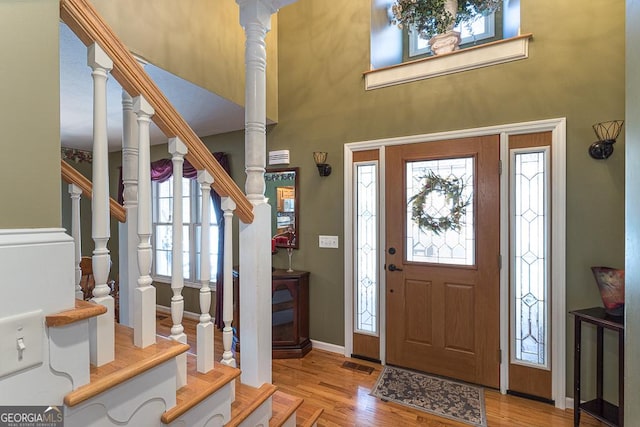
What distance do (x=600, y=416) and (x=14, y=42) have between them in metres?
3.11

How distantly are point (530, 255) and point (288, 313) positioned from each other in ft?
7.04

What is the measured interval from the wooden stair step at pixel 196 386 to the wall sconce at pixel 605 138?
8.46 feet

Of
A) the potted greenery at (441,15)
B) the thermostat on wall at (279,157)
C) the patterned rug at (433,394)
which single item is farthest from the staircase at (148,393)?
the potted greenery at (441,15)

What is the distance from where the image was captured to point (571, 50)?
2158 mm

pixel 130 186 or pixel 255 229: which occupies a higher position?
pixel 130 186

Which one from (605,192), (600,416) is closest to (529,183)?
(605,192)

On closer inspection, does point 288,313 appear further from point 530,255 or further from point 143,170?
point 143,170

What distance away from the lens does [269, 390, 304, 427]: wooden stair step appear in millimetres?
1426

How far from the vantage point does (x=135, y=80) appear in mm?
960

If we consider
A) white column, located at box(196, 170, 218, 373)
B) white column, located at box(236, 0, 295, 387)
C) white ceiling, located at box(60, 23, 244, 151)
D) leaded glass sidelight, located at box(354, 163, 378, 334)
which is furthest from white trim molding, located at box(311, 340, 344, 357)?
white ceiling, located at box(60, 23, 244, 151)

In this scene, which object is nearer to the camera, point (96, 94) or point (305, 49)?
point (96, 94)

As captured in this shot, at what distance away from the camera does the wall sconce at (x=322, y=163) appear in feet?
9.75

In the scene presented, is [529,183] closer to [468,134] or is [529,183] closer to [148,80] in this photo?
[468,134]

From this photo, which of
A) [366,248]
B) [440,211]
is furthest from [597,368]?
[366,248]
